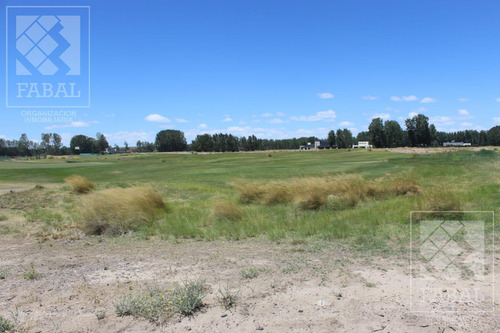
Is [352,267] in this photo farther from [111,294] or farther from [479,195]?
[479,195]

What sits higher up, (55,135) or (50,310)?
(55,135)

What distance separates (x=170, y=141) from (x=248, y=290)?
587 feet

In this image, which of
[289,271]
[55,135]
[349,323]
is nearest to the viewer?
[349,323]

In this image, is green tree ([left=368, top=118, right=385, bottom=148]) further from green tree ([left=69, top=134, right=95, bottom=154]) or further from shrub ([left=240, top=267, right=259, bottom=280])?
shrub ([left=240, top=267, right=259, bottom=280])

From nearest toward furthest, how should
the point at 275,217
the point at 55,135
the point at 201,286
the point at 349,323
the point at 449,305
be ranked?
the point at 349,323 → the point at 449,305 → the point at 201,286 → the point at 275,217 → the point at 55,135

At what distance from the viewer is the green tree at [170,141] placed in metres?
179

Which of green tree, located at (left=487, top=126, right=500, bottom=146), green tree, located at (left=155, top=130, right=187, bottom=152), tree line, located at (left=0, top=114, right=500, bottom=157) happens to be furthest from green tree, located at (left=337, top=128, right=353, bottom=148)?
green tree, located at (left=155, top=130, right=187, bottom=152)

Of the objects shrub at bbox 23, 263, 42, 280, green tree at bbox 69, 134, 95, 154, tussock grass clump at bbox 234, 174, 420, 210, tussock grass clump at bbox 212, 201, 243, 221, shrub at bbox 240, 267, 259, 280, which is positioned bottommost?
shrub at bbox 23, 263, 42, 280

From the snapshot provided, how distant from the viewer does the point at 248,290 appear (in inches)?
177

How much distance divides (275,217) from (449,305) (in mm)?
6068

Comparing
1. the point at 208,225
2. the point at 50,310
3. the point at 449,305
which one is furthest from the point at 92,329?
the point at 208,225

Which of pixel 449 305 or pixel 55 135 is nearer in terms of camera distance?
pixel 449 305

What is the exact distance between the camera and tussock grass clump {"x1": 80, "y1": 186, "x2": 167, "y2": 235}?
8.85 meters

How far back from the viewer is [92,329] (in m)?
3.70
